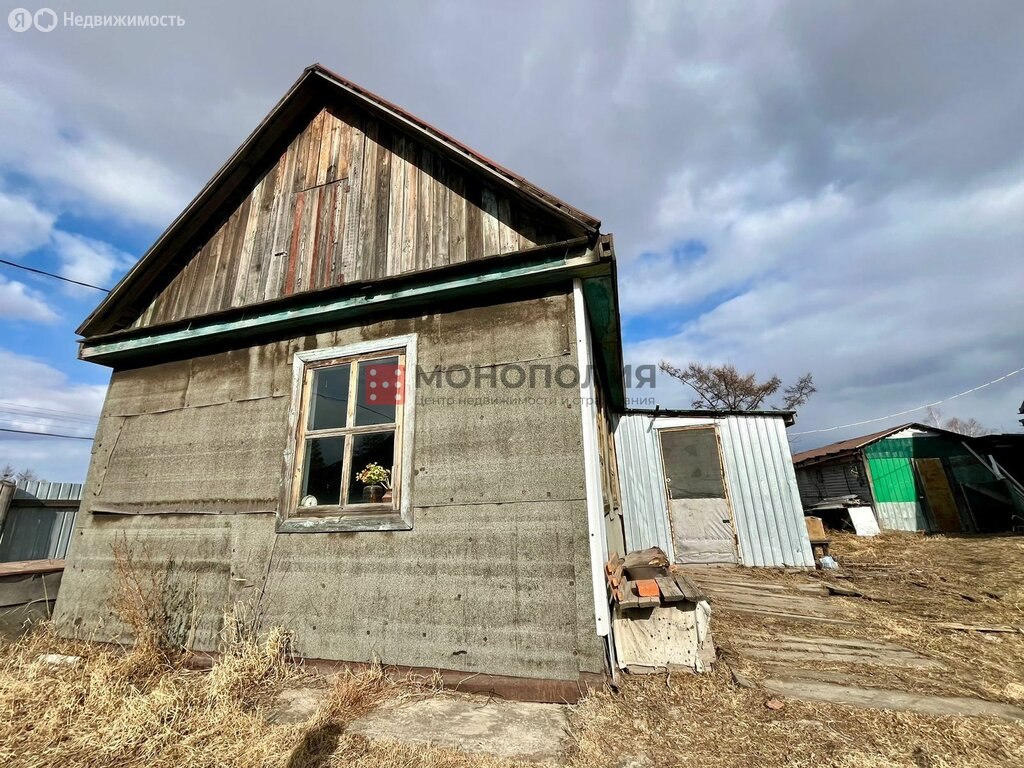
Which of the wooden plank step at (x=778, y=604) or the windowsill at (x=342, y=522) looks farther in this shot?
the wooden plank step at (x=778, y=604)

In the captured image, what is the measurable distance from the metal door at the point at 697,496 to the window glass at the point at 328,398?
7.13 metres

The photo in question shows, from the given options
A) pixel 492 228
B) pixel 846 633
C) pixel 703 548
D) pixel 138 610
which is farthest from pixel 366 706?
pixel 703 548

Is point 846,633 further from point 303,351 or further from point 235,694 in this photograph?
point 303,351

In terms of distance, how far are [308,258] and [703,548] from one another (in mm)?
9020

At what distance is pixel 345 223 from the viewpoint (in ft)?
16.5

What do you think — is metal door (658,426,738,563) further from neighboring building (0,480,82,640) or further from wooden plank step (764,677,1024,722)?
neighboring building (0,480,82,640)

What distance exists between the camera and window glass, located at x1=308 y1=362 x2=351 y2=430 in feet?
15.3

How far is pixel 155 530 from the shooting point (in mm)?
4621

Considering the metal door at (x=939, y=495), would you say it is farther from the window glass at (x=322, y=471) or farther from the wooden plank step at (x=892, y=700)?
the window glass at (x=322, y=471)

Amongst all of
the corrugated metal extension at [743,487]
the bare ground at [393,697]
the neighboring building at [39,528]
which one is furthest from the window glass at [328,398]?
the corrugated metal extension at [743,487]

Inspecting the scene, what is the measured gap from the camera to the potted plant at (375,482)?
4.17 meters

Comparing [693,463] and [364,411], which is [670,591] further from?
[693,463]

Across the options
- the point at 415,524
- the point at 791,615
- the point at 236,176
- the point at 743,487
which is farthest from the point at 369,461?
the point at 743,487

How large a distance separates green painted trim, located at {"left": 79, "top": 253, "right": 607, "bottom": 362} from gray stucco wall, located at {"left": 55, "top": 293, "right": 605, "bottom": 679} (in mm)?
208
